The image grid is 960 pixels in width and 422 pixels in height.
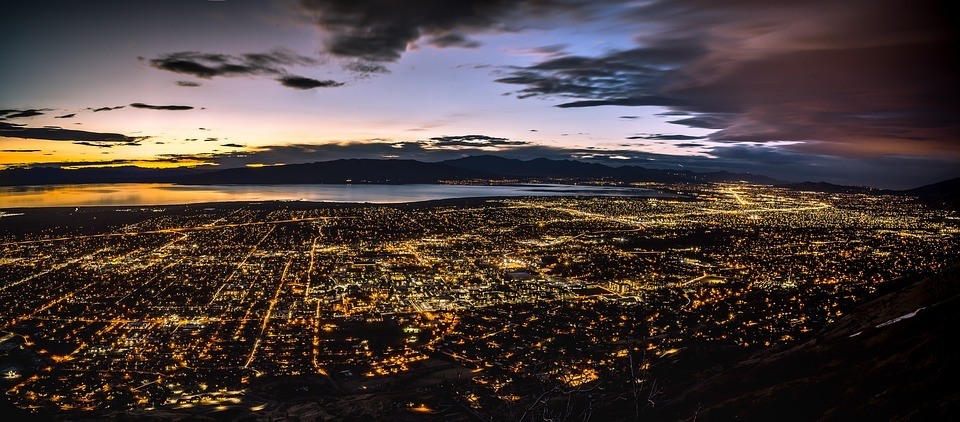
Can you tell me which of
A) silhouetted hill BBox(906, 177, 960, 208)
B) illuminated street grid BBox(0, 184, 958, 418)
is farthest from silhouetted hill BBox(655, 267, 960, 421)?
silhouetted hill BBox(906, 177, 960, 208)

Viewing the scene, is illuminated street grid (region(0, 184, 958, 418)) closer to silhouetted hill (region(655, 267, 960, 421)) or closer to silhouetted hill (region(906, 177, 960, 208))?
silhouetted hill (region(655, 267, 960, 421))

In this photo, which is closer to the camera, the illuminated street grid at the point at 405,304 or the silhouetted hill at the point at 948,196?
the illuminated street grid at the point at 405,304

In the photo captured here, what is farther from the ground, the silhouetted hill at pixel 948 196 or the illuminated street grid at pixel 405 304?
the silhouetted hill at pixel 948 196

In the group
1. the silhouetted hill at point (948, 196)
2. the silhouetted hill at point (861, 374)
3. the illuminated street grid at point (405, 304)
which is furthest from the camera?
the silhouetted hill at point (948, 196)

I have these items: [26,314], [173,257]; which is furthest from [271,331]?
[173,257]

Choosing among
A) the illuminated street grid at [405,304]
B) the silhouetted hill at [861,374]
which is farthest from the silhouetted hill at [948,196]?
the silhouetted hill at [861,374]

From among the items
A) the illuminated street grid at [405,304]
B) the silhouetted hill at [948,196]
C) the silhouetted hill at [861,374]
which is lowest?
the illuminated street grid at [405,304]

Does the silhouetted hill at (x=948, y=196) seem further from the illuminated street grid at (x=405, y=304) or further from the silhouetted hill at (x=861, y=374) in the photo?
the silhouetted hill at (x=861, y=374)
